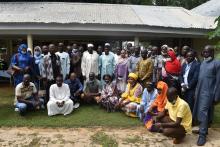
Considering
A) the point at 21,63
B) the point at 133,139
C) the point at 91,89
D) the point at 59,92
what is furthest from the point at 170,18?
the point at 133,139

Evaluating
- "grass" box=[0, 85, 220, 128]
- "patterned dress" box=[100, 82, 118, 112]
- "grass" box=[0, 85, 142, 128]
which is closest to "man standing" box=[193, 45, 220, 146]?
"grass" box=[0, 85, 220, 128]

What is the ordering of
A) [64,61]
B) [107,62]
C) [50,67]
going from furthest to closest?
[107,62], [64,61], [50,67]

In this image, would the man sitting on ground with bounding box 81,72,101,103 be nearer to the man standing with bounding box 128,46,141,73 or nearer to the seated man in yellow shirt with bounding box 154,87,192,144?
the man standing with bounding box 128,46,141,73

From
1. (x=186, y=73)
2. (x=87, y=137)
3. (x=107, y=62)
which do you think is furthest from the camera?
(x=107, y=62)

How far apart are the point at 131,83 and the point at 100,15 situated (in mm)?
5736

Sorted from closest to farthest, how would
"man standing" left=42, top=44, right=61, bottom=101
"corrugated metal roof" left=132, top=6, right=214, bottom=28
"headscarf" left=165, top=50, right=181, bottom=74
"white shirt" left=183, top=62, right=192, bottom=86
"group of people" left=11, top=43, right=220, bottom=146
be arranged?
"group of people" left=11, top=43, right=220, bottom=146, "white shirt" left=183, top=62, right=192, bottom=86, "headscarf" left=165, top=50, right=181, bottom=74, "man standing" left=42, top=44, right=61, bottom=101, "corrugated metal roof" left=132, top=6, right=214, bottom=28

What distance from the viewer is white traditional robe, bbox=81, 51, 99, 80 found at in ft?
32.0

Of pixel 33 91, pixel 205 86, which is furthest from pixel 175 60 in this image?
pixel 33 91

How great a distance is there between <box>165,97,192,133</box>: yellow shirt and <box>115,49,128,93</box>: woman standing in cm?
250

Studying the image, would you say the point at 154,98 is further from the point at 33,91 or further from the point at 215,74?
the point at 33,91

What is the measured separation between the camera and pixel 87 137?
24.6 ft

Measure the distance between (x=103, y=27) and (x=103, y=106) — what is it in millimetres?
4164

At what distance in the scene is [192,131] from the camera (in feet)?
25.7

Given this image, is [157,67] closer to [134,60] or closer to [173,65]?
[134,60]
